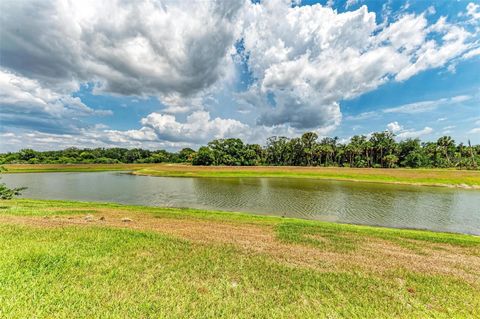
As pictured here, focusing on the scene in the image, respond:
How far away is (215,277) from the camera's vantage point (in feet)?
20.0

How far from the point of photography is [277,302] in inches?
202

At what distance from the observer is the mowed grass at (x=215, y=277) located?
4.72 m

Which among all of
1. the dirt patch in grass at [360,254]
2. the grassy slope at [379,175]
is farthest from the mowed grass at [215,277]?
the grassy slope at [379,175]

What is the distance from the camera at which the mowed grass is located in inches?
186

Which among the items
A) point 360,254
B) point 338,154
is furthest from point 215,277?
point 338,154

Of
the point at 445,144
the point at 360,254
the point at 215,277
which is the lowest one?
the point at 360,254

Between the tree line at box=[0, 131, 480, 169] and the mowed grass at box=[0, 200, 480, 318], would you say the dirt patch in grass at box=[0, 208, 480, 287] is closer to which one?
the mowed grass at box=[0, 200, 480, 318]

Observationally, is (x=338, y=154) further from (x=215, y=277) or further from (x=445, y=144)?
(x=215, y=277)

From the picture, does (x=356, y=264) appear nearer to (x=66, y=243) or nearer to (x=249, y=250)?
(x=249, y=250)

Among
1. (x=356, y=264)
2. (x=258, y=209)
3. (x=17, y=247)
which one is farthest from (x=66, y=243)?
(x=258, y=209)

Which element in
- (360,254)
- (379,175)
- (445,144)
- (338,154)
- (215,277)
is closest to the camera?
(215,277)

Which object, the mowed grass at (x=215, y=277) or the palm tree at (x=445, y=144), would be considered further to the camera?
the palm tree at (x=445, y=144)

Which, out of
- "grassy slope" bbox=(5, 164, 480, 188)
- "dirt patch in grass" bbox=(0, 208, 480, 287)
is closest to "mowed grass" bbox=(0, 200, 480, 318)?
"dirt patch in grass" bbox=(0, 208, 480, 287)

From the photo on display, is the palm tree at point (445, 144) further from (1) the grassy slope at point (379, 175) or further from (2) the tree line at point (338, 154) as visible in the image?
(1) the grassy slope at point (379, 175)
